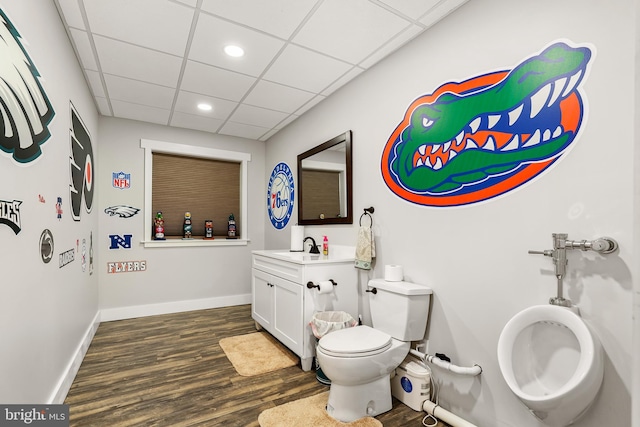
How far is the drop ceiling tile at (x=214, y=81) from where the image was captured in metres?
2.54

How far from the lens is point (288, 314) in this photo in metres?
2.60

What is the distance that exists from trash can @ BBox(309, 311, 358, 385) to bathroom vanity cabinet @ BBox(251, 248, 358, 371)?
53 millimetres

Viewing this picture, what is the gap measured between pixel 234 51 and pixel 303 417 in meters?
2.48

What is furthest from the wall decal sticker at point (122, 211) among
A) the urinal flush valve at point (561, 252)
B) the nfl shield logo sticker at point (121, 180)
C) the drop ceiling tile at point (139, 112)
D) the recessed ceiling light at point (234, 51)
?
the urinal flush valve at point (561, 252)

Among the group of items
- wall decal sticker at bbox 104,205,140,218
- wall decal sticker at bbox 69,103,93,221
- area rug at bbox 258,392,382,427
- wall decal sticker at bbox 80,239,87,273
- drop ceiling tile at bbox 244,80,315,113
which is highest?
drop ceiling tile at bbox 244,80,315,113

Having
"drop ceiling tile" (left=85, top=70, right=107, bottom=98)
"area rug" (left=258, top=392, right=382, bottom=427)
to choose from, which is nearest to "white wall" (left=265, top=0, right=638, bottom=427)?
"area rug" (left=258, top=392, right=382, bottom=427)

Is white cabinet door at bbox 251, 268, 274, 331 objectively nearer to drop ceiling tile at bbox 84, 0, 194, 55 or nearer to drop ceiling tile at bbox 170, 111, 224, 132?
drop ceiling tile at bbox 170, 111, 224, 132

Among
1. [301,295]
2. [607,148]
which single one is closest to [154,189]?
[301,295]

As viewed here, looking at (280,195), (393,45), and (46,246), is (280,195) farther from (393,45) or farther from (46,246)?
(46,246)

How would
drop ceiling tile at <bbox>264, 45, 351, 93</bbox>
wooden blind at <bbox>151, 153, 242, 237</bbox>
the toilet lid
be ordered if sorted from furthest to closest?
wooden blind at <bbox>151, 153, 242, 237</bbox> < drop ceiling tile at <bbox>264, 45, 351, 93</bbox> < the toilet lid

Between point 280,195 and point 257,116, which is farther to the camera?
point 280,195

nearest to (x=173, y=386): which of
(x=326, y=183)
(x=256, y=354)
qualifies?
(x=256, y=354)

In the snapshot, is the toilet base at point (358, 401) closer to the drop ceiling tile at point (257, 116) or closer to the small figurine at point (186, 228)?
the drop ceiling tile at point (257, 116)

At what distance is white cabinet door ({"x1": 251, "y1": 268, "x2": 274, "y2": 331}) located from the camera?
2939mm
